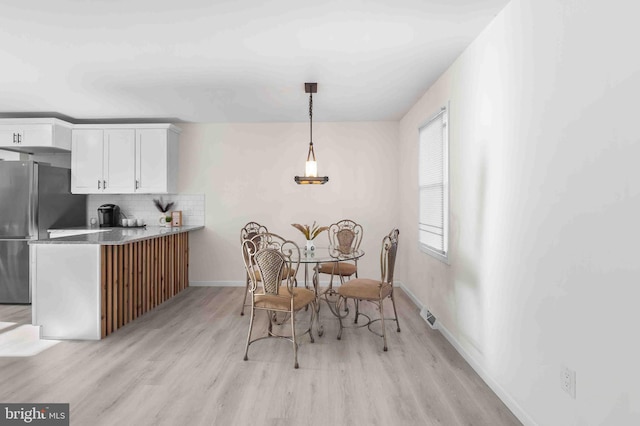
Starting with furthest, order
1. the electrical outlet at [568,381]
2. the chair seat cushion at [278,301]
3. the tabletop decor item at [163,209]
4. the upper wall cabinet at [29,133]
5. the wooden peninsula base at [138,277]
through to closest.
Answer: the tabletop decor item at [163,209] < the upper wall cabinet at [29,133] < the wooden peninsula base at [138,277] < the chair seat cushion at [278,301] < the electrical outlet at [568,381]

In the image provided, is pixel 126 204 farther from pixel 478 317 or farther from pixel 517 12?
pixel 517 12

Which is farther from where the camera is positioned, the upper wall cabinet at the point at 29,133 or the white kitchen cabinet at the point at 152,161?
the white kitchen cabinet at the point at 152,161

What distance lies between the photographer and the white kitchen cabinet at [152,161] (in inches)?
203

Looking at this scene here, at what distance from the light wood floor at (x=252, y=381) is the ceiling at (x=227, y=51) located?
→ 103 inches

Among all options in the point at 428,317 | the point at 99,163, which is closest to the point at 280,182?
the point at 99,163

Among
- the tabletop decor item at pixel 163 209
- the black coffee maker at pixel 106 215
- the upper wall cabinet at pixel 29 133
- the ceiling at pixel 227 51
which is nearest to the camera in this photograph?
the ceiling at pixel 227 51

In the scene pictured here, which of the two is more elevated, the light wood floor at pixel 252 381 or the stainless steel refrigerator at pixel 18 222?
the stainless steel refrigerator at pixel 18 222

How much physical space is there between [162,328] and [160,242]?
1284mm

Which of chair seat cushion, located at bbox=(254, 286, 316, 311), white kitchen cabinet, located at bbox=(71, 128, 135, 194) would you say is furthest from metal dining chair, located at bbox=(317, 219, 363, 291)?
white kitchen cabinet, located at bbox=(71, 128, 135, 194)

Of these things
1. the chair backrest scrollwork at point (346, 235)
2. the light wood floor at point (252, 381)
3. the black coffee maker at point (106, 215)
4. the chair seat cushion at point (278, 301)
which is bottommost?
the light wood floor at point (252, 381)

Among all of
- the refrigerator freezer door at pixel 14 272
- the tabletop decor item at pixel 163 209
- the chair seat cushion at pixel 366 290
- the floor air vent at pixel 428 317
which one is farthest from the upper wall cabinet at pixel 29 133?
the floor air vent at pixel 428 317

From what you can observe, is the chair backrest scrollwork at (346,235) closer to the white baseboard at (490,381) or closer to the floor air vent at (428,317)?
the floor air vent at (428,317)

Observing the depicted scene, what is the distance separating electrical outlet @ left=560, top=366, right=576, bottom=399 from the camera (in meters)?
1.73

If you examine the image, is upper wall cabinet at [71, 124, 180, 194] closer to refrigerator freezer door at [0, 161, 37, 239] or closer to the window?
refrigerator freezer door at [0, 161, 37, 239]
